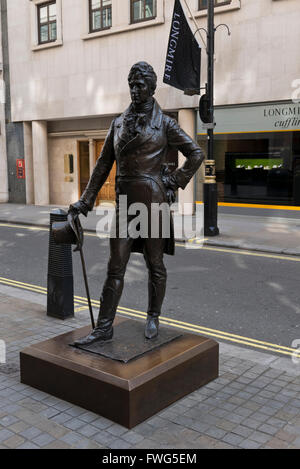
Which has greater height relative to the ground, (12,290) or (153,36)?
(153,36)

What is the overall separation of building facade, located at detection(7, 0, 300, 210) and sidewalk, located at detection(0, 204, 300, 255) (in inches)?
22.4

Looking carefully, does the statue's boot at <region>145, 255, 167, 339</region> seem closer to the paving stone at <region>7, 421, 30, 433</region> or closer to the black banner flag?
the paving stone at <region>7, 421, 30, 433</region>

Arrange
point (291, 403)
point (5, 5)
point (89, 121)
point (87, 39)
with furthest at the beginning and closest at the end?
point (5, 5) < point (89, 121) < point (87, 39) < point (291, 403)

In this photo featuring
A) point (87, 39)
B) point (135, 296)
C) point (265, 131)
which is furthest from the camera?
point (87, 39)

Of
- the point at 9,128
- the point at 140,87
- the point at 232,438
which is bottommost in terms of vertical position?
the point at 232,438

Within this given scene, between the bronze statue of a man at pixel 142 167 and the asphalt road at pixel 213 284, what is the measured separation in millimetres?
1951

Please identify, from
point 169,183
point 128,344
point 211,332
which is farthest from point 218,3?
point 128,344

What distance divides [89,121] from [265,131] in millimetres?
7877

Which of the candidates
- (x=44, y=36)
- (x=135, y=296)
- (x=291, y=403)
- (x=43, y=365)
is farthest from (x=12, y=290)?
(x=44, y=36)

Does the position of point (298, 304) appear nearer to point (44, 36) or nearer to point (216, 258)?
point (216, 258)

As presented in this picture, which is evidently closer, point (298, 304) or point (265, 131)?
point (298, 304)

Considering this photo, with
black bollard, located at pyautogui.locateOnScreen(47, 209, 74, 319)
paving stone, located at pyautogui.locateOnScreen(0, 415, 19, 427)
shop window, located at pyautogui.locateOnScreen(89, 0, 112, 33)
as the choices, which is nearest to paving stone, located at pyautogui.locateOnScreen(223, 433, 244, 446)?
paving stone, located at pyautogui.locateOnScreen(0, 415, 19, 427)

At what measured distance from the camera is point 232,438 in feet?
10.9

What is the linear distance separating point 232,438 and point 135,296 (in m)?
3.95
